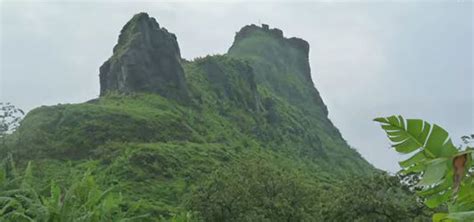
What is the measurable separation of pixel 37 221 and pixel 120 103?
49.5 m

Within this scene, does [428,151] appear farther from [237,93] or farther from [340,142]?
[340,142]

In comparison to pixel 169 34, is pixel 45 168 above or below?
below

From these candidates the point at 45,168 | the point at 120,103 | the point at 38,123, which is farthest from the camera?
the point at 120,103

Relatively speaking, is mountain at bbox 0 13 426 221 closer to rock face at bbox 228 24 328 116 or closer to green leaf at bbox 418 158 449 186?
rock face at bbox 228 24 328 116

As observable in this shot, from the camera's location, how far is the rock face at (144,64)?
6172cm

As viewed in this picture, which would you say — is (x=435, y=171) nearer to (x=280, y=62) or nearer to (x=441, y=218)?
(x=441, y=218)

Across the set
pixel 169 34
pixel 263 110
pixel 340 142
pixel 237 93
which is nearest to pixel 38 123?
pixel 169 34

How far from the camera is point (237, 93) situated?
78.8 meters

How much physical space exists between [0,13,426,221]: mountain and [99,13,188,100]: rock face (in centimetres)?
11

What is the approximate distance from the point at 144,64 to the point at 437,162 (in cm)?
6026

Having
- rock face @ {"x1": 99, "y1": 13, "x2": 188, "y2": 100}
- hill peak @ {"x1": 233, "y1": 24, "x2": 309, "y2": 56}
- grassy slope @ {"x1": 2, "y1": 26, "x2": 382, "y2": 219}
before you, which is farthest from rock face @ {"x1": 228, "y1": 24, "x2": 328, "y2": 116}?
rock face @ {"x1": 99, "y1": 13, "x2": 188, "y2": 100}

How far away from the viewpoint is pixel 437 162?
3.00 m

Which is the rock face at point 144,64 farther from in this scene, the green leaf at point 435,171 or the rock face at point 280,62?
the green leaf at point 435,171

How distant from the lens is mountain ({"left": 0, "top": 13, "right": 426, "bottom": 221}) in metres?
26.9
